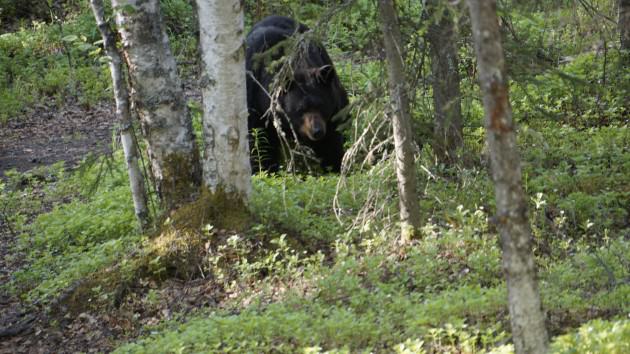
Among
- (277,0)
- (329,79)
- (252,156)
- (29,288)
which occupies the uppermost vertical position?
(277,0)

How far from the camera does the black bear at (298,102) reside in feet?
34.1

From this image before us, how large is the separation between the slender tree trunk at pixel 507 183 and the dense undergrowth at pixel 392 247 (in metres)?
0.34

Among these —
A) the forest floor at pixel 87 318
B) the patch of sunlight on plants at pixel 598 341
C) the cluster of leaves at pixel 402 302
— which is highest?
the patch of sunlight on plants at pixel 598 341

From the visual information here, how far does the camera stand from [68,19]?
22594 mm

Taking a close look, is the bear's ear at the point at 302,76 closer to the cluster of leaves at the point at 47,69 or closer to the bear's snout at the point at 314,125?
the bear's snout at the point at 314,125

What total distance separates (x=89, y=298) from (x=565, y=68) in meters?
8.67

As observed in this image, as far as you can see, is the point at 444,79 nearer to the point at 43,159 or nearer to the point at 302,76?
the point at 302,76

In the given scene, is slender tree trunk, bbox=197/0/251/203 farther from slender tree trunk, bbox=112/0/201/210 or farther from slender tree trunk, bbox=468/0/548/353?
slender tree trunk, bbox=468/0/548/353

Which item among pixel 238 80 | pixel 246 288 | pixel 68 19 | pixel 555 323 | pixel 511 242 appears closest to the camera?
pixel 511 242

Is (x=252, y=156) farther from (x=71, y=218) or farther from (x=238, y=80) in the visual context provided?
(x=238, y=80)

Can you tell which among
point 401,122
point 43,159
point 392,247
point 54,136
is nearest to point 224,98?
point 401,122

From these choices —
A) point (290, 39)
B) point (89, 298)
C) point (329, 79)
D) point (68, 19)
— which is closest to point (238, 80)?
point (290, 39)

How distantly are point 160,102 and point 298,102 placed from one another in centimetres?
250

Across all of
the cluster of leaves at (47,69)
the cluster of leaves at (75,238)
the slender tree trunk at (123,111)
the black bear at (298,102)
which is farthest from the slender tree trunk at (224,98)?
the cluster of leaves at (47,69)
